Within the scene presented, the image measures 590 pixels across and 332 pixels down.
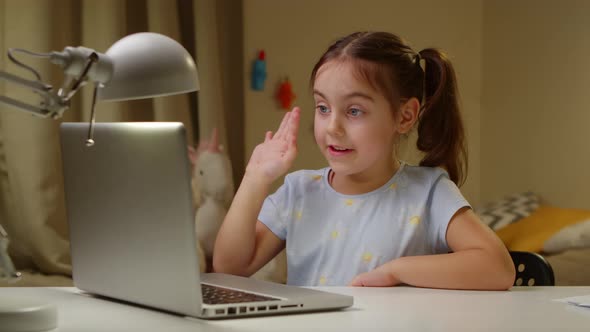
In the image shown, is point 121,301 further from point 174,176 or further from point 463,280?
point 463,280

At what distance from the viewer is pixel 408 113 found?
160 cm

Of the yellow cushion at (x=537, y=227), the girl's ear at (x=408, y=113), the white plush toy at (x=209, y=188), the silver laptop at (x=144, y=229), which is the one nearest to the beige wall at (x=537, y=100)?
the yellow cushion at (x=537, y=227)

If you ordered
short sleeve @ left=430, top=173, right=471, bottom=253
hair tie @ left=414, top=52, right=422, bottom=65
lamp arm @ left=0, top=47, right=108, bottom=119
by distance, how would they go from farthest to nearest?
hair tie @ left=414, top=52, right=422, bottom=65 → short sleeve @ left=430, top=173, right=471, bottom=253 → lamp arm @ left=0, top=47, right=108, bottom=119

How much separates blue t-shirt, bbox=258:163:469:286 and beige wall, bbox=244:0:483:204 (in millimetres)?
1318

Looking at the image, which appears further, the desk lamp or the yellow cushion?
the yellow cushion

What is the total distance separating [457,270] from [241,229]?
41 cm

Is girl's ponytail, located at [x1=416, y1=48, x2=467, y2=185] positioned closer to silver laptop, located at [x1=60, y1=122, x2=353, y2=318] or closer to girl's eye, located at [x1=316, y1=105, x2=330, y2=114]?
girl's eye, located at [x1=316, y1=105, x2=330, y2=114]

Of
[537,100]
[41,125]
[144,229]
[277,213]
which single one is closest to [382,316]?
[144,229]

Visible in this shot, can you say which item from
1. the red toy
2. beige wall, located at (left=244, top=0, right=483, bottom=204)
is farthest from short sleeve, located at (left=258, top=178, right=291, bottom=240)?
the red toy

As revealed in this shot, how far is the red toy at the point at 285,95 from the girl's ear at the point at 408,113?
1.74 metres

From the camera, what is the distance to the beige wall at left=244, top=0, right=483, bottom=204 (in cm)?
328

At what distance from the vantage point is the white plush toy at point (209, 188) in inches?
116

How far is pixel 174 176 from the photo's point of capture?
3.10ft

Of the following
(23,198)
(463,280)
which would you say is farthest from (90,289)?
(23,198)
